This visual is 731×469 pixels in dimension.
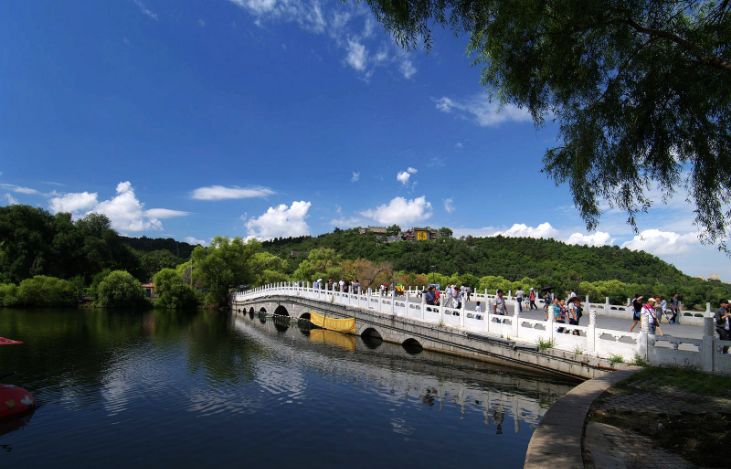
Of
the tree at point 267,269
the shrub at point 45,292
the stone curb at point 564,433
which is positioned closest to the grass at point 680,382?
the stone curb at point 564,433

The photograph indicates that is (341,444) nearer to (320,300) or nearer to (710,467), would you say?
(710,467)

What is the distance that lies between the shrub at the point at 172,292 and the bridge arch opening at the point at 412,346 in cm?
4146

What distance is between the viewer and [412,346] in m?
25.0

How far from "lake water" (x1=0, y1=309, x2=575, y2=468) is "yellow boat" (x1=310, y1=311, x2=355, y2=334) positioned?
210 inches

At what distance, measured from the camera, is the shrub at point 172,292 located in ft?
189

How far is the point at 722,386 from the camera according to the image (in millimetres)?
10906


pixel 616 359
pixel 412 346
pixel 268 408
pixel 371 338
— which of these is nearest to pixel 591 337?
pixel 616 359

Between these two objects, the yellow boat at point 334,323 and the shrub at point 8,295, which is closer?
the yellow boat at point 334,323

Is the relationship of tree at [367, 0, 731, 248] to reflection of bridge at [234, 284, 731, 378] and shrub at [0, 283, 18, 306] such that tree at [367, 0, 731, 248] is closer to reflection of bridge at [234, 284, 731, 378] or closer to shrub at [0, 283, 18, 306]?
reflection of bridge at [234, 284, 731, 378]

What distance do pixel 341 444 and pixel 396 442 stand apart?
51.1 inches

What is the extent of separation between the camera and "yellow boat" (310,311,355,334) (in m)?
30.7

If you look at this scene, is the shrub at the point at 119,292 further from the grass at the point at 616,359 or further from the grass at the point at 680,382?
the grass at the point at 680,382

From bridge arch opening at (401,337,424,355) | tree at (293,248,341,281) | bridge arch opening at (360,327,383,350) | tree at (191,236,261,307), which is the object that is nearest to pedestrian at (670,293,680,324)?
bridge arch opening at (401,337,424,355)

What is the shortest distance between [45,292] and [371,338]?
4695cm
